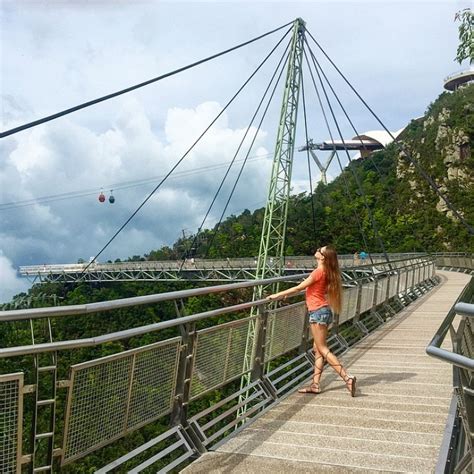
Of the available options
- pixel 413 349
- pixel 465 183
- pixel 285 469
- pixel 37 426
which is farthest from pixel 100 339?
pixel 465 183

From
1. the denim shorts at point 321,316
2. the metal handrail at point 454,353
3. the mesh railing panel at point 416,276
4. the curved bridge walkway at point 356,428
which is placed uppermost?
the metal handrail at point 454,353

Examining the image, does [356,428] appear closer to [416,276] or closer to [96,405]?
[96,405]

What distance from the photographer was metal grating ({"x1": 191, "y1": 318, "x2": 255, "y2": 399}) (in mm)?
5066

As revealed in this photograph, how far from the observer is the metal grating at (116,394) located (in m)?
3.63

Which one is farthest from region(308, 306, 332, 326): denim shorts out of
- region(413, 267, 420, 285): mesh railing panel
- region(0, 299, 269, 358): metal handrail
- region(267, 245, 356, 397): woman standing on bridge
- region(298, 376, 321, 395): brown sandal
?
region(413, 267, 420, 285): mesh railing panel

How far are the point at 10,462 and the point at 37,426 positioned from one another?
0.72 feet

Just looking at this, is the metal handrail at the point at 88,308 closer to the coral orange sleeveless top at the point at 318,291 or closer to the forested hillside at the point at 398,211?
the coral orange sleeveless top at the point at 318,291

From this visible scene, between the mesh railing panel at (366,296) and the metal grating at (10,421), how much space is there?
9.37 meters

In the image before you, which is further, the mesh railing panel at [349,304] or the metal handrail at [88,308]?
the mesh railing panel at [349,304]

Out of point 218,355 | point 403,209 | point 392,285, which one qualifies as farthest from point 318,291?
point 403,209

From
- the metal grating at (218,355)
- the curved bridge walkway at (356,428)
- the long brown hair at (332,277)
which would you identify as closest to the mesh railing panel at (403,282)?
the curved bridge walkway at (356,428)

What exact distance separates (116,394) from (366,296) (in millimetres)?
9017

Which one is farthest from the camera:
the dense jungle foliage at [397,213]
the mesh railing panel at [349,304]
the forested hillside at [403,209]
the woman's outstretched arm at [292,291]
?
the forested hillside at [403,209]

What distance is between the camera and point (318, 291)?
6.92m
